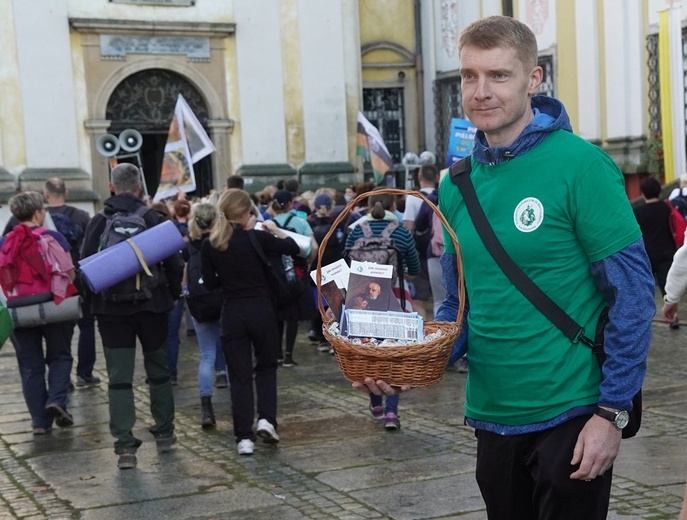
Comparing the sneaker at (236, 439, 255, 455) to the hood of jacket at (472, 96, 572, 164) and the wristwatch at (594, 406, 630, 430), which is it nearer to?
the hood of jacket at (472, 96, 572, 164)

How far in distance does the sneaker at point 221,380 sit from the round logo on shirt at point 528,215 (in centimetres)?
749

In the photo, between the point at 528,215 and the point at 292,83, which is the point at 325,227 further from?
the point at 292,83

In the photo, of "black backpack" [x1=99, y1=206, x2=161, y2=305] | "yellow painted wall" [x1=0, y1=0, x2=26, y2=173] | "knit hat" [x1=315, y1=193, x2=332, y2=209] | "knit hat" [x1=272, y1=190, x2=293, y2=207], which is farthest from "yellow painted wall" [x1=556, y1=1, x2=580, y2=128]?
A: "black backpack" [x1=99, y1=206, x2=161, y2=305]

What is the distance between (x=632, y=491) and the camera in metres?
6.18

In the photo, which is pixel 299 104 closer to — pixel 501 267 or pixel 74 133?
pixel 74 133

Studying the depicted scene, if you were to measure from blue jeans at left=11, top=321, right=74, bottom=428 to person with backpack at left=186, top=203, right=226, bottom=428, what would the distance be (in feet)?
3.40

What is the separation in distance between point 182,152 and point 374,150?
3416mm

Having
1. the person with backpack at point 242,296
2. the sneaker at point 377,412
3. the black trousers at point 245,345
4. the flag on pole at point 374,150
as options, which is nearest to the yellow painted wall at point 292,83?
the flag on pole at point 374,150

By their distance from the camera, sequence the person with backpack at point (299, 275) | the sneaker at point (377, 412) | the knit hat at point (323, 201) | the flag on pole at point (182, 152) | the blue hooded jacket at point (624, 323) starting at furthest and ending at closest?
the flag on pole at point (182, 152) < the knit hat at point (323, 201) < the person with backpack at point (299, 275) < the sneaker at point (377, 412) < the blue hooded jacket at point (624, 323)

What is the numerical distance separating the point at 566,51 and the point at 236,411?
14.3m

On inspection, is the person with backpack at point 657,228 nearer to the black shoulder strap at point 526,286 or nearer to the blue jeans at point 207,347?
the blue jeans at point 207,347

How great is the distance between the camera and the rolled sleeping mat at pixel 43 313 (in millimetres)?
8506

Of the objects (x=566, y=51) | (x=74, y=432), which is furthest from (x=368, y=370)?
(x=566, y=51)

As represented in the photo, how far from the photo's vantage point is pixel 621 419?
3.10 meters
